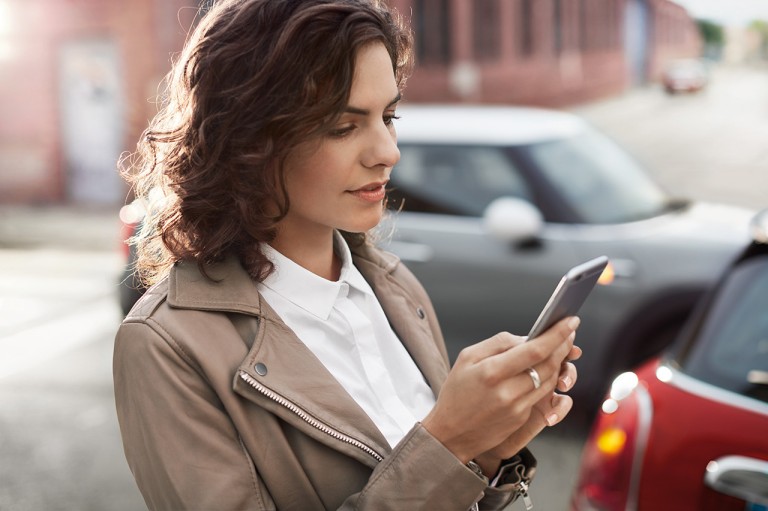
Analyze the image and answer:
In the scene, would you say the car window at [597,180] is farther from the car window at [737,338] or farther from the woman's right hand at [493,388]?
the woman's right hand at [493,388]

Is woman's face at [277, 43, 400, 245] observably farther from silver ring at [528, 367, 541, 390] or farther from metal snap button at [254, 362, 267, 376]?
silver ring at [528, 367, 541, 390]

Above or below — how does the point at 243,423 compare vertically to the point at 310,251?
below

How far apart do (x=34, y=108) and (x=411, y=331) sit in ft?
50.4

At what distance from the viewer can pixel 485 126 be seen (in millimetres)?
5555

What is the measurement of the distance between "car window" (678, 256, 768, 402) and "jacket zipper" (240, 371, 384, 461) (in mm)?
1317

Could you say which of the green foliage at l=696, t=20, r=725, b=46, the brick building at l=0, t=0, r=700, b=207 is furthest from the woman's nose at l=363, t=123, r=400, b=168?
the green foliage at l=696, t=20, r=725, b=46

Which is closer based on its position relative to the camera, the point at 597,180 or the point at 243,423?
the point at 243,423

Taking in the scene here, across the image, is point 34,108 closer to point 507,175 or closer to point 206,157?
point 507,175

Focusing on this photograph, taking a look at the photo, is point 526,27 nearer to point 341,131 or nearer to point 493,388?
point 341,131

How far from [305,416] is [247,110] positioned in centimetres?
53

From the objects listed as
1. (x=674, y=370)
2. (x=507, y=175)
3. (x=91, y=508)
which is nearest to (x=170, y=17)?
(x=507, y=175)

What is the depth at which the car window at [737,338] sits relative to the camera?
8.06ft

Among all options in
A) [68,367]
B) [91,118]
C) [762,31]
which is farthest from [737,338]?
[762,31]

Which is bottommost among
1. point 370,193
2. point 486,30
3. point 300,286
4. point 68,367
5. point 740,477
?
point 68,367
